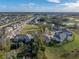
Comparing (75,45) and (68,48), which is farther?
(75,45)

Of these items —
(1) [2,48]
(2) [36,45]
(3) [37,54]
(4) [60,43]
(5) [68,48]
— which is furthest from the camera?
(4) [60,43]

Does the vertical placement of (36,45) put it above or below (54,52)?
above

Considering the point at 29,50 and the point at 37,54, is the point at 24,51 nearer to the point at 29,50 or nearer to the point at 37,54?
the point at 29,50

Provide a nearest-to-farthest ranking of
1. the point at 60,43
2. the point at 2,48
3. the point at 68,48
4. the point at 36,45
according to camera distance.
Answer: the point at 36,45 → the point at 2,48 → the point at 68,48 → the point at 60,43

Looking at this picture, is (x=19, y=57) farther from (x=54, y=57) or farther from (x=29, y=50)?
(x=54, y=57)

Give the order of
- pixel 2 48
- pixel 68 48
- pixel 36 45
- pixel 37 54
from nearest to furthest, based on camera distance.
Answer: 1. pixel 37 54
2. pixel 36 45
3. pixel 2 48
4. pixel 68 48

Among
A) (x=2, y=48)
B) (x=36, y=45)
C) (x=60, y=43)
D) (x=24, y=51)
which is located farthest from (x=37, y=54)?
(x=60, y=43)

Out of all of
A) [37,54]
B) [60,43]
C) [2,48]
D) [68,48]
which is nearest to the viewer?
[37,54]

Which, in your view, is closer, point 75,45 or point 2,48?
point 2,48

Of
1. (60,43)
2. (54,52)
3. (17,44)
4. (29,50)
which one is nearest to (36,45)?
(29,50)
